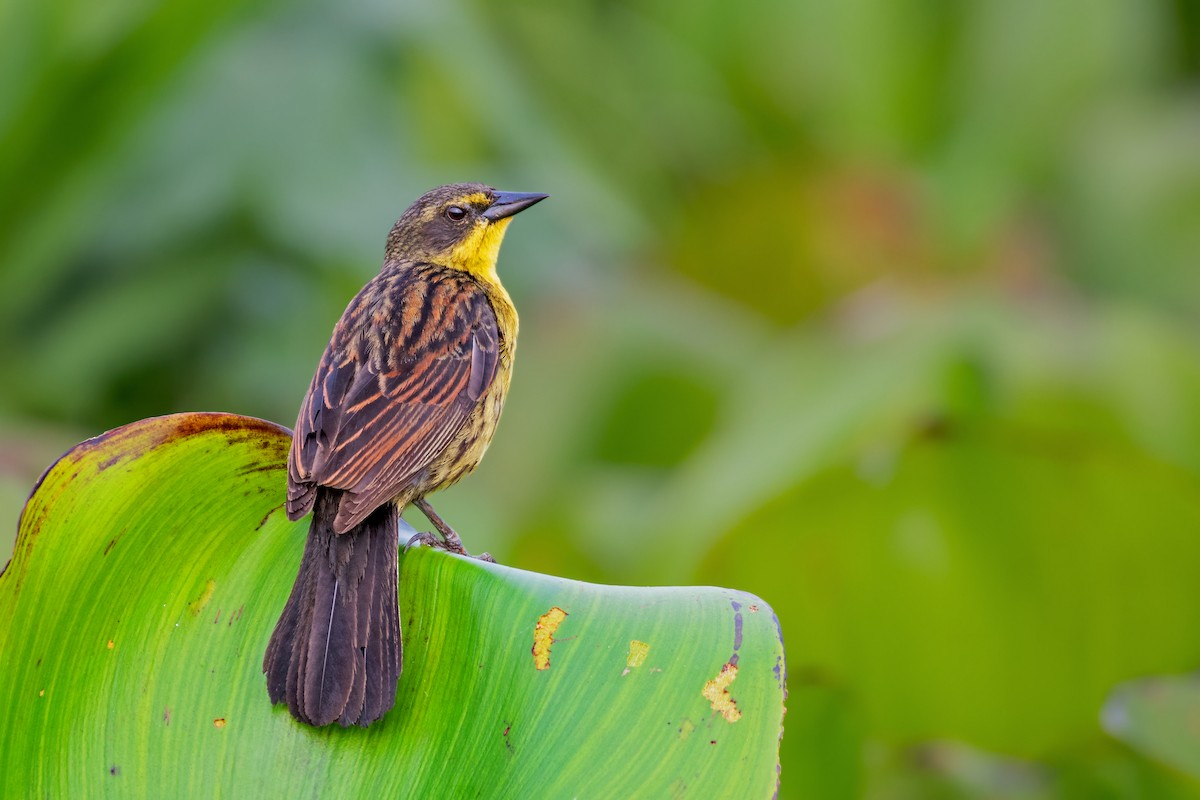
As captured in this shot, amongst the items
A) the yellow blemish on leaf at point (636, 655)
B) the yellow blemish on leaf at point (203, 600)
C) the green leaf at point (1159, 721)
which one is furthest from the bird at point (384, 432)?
the green leaf at point (1159, 721)

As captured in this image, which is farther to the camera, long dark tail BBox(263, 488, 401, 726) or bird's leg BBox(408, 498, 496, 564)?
bird's leg BBox(408, 498, 496, 564)

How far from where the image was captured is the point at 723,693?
189cm

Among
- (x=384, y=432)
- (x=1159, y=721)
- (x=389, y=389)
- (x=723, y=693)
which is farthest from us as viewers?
(x=1159, y=721)

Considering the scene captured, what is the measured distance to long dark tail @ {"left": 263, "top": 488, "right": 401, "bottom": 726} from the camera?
1975 millimetres

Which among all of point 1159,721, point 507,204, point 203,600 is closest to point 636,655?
point 203,600

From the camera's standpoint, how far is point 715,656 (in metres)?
1.92

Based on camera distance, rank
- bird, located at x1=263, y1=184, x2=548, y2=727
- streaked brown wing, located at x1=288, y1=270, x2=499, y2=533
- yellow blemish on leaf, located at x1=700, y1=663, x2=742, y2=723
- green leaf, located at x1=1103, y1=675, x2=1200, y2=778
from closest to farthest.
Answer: yellow blemish on leaf, located at x1=700, y1=663, x2=742, y2=723, bird, located at x1=263, y1=184, x2=548, y2=727, streaked brown wing, located at x1=288, y1=270, x2=499, y2=533, green leaf, located at x1=1103, y1=675, x2=1200, y2=778

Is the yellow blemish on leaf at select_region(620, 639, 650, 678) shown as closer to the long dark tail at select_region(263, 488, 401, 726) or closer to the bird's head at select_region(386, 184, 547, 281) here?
the long dark tail at select_region(263, 488, 401, 726)

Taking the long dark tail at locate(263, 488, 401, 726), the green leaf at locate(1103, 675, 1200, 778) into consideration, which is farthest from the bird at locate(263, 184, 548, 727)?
the green leaf at locate(1103, 675, 1200, 778)

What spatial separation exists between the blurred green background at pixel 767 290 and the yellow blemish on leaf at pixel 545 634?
1115mm

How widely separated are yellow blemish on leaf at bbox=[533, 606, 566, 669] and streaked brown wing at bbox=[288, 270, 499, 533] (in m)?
0.36

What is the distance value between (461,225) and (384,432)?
96cm

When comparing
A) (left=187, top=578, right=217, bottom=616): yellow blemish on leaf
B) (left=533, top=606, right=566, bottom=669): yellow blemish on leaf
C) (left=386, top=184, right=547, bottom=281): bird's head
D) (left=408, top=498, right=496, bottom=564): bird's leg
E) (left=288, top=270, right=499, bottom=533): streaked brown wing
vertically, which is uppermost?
(left=386, top=184, right=547, bottom=281): bird's head

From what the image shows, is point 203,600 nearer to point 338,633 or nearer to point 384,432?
point 338,633
